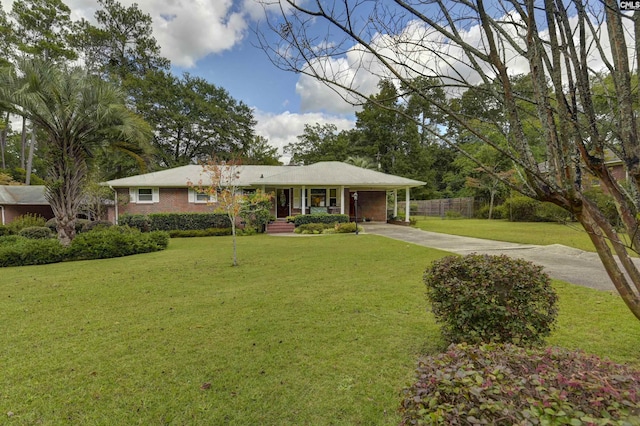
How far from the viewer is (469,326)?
10.4ft

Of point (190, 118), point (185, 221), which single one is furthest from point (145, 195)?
point (190, 118)

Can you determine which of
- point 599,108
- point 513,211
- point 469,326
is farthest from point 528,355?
→ point 513,211

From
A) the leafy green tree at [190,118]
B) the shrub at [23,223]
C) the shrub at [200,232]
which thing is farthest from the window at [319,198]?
the shrub at [23,223]

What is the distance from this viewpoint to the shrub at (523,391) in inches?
41.0

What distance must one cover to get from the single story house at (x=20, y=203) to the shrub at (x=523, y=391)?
2362 cm

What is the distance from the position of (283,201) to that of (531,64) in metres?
20.2

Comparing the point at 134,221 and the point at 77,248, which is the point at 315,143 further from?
the point at 77,248

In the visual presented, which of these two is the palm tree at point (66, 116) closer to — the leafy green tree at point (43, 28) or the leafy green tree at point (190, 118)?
the leafy green tree at point (190, 118)

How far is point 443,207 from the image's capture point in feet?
103

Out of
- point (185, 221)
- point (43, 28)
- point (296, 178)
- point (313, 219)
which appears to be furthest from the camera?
point (43, 28)

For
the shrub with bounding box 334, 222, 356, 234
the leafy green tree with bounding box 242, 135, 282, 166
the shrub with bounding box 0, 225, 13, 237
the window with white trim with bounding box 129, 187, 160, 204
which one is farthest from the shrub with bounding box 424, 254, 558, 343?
the leafy green tree with bounding box 242, 135, 282, 166

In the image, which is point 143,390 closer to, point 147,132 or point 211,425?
point 211,425

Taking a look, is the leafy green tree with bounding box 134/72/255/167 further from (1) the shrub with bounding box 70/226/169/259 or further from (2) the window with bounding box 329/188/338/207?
(1) the shrub with bounding box 70/226/169/259

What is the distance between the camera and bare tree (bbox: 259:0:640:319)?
4.99ft
